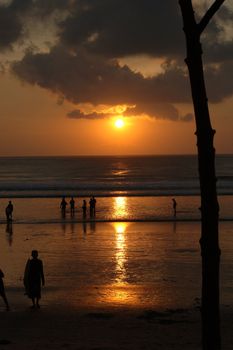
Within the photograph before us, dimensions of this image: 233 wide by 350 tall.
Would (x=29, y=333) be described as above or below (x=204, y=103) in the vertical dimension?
below

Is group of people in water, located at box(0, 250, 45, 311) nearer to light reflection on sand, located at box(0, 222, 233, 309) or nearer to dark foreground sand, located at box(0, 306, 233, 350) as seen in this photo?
dark foreground sand, located at box(0, 306, 233, 350)

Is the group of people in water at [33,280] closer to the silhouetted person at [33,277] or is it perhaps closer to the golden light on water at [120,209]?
the silhouetted person at [33,277]

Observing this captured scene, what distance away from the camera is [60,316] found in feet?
47.3

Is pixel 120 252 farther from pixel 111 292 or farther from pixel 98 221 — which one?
pixel 98 221

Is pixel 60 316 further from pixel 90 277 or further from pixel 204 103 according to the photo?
pixel 204 103

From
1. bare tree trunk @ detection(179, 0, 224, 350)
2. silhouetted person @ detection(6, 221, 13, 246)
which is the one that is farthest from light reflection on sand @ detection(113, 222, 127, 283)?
bare tree trunk @ detection(179, 0, 224, 350)

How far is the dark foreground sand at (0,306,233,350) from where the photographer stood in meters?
11.9

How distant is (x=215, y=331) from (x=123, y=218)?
35166mm

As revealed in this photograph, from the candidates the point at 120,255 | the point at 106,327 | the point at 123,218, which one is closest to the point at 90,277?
the point at 120,255

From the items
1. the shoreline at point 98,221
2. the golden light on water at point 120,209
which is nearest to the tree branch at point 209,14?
the shoreline at point 98,221

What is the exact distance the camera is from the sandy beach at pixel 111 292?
12.6m

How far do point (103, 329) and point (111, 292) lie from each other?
13.4ft

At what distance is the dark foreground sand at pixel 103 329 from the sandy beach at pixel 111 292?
2cm

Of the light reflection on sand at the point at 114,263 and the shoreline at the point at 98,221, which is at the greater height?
the shoreline at the point at 98,221
